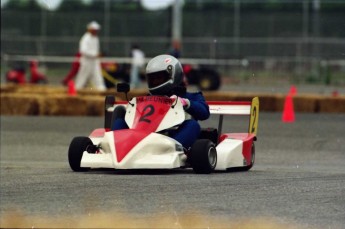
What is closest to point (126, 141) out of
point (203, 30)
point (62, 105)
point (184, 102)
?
point (184, 102)

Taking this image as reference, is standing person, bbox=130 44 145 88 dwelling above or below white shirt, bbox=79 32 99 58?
below

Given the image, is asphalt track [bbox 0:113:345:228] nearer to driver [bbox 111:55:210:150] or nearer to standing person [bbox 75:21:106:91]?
driver [bbox 111:55:210:150]

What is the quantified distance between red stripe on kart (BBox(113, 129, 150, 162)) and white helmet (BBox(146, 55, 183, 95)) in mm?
854

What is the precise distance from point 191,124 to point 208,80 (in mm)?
20514

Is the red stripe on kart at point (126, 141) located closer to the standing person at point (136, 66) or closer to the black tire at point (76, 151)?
the black tire at point (76, 151)

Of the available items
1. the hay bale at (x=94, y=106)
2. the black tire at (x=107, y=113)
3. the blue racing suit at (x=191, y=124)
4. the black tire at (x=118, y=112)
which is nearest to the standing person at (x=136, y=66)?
the hay bale at (x=94, y=106)

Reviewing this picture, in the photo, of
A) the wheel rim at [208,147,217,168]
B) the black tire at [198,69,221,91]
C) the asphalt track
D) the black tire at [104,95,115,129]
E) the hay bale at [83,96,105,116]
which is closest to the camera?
the asphalt track

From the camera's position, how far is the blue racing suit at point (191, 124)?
35.7 ft

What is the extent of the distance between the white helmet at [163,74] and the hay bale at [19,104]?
10.4 m

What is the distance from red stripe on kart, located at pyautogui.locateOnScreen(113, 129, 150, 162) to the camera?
10.2m

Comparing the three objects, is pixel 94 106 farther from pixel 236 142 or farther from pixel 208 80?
pixel 208 80

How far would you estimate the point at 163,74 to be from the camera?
36.4 feet

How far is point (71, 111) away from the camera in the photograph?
2144 centimetres

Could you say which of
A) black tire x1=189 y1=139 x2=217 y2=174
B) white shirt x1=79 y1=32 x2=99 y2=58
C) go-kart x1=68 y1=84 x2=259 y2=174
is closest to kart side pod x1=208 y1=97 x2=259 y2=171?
go-kart x1=68 y1=84 x2=259 y2=174
